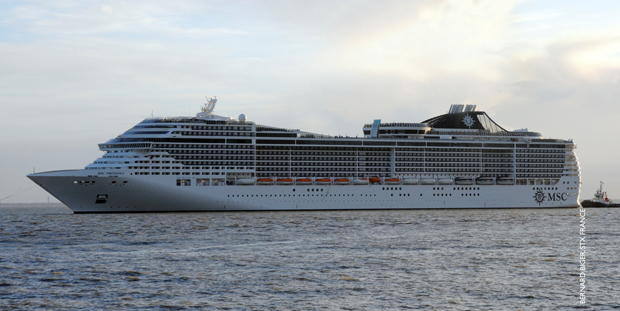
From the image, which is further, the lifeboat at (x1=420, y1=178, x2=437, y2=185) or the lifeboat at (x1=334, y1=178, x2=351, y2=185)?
the lifeboat at (x1=420, y1=178, x2=437, y2=185)

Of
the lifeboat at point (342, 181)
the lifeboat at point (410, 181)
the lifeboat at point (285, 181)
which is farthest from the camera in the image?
the lifeboat at point (410, 181)

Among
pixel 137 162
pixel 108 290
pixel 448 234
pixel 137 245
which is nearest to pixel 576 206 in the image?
pixel 448 234

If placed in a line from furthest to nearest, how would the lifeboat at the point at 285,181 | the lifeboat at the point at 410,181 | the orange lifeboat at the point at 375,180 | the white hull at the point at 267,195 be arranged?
the lifeboat at the point at 410,181, the orange lifeboat at the point at 375,180, the lifeboat at the point at 285,181, the white hull at the point at 267,195

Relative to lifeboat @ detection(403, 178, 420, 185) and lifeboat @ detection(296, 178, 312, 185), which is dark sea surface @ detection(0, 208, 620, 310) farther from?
lifeboat @ detection(403, 178, 420, 185)

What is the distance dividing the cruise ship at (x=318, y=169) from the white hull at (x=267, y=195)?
119mm

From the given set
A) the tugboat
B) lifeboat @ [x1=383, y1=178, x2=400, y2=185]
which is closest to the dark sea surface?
lifeboat @ [x1=383, y1=178, x2=400, y2=185]

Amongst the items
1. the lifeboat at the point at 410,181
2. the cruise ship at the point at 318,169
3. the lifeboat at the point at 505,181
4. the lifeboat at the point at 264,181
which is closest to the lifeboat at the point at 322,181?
the cruise ship at the point at 318,169

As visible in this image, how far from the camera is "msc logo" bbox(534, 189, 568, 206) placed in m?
91.0

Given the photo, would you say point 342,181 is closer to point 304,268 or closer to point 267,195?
point 267,195

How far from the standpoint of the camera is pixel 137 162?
71.6 meters

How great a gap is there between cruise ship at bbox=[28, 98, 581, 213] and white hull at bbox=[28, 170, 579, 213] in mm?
119

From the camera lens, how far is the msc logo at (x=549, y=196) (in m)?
91.0

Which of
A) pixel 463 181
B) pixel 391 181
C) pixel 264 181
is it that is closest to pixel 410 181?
pixel 391 181

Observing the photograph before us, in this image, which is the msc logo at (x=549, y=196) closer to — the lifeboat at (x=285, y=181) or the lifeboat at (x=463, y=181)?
the lifeboat at (x=463, y=181)
